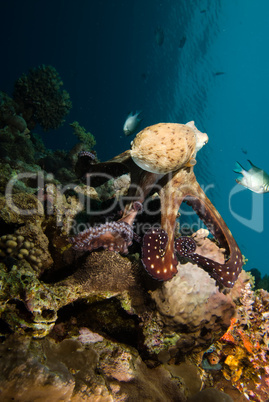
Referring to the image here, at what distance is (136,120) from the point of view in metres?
9.48

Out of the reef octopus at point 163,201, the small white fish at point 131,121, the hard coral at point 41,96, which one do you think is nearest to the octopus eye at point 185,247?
the reef octopus at point 163,201

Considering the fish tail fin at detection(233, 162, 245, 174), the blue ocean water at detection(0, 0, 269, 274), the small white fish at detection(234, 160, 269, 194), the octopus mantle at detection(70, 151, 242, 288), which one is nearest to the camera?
the octopus mantle at detection(70, 151, 242, 288)

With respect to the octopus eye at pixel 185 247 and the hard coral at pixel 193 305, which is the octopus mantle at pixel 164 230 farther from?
the hard coral at pixel 193 305

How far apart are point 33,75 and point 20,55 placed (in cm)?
6024

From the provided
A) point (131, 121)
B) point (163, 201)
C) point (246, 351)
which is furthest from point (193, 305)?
point (131, 121)

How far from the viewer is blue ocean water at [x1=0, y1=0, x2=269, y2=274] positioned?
43.7m

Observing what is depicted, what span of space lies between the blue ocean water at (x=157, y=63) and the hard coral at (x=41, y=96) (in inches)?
1473

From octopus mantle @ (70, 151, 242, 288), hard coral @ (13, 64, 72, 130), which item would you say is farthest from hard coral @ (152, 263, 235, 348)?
hard coral @ (13, 64, 72, 130)

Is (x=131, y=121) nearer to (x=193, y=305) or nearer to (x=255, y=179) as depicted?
(x=255, y=179)

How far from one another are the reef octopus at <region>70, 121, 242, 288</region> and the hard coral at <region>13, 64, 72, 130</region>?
985cm

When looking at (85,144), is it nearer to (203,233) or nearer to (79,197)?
(79,197)

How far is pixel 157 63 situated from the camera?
49844 mm

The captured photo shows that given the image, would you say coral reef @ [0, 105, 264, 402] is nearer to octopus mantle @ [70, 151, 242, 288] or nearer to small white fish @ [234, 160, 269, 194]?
octopus mantle @ [70, 151, 242, 288]

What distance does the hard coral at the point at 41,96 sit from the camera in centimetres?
1099
